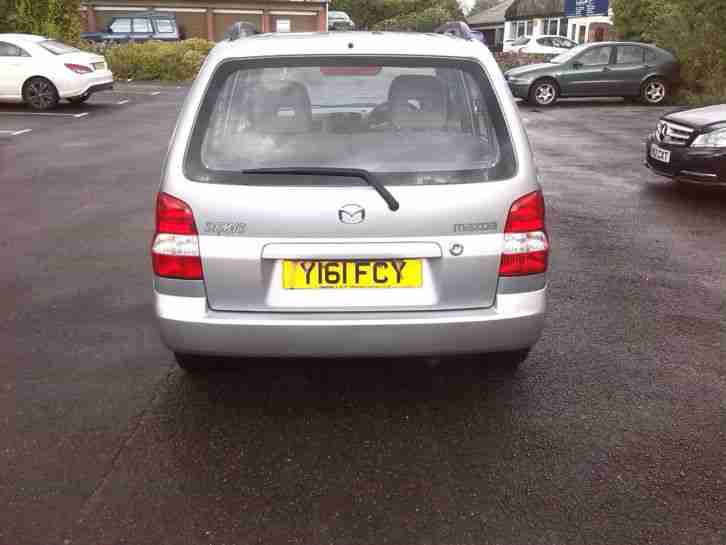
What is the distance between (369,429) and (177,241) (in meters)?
1.22

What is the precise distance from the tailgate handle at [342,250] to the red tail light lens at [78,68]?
52.9ft

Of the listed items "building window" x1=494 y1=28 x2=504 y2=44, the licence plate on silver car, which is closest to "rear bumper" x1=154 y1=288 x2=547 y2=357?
the licence plate on silver car

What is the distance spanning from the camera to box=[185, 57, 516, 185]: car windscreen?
11.2 ft

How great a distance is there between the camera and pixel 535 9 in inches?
2527

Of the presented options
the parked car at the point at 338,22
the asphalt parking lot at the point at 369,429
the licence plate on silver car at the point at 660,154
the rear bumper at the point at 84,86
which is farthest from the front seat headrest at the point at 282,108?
the parked car at the point at 338,22

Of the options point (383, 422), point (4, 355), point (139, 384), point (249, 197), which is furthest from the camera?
point (4, 355)

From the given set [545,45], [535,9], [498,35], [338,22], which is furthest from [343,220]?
[498,35]

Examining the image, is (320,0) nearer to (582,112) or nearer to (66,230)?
(582,112)

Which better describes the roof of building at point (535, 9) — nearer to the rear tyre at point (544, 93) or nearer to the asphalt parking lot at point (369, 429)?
the rear tyre at point (544, 93)

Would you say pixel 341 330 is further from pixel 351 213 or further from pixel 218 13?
pixel 218 13

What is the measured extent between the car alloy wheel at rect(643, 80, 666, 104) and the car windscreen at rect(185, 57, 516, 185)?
63.7 feet

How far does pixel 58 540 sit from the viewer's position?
2865 mm

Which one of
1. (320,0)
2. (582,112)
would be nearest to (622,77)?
(582,112)

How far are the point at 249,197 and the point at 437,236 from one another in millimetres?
801
